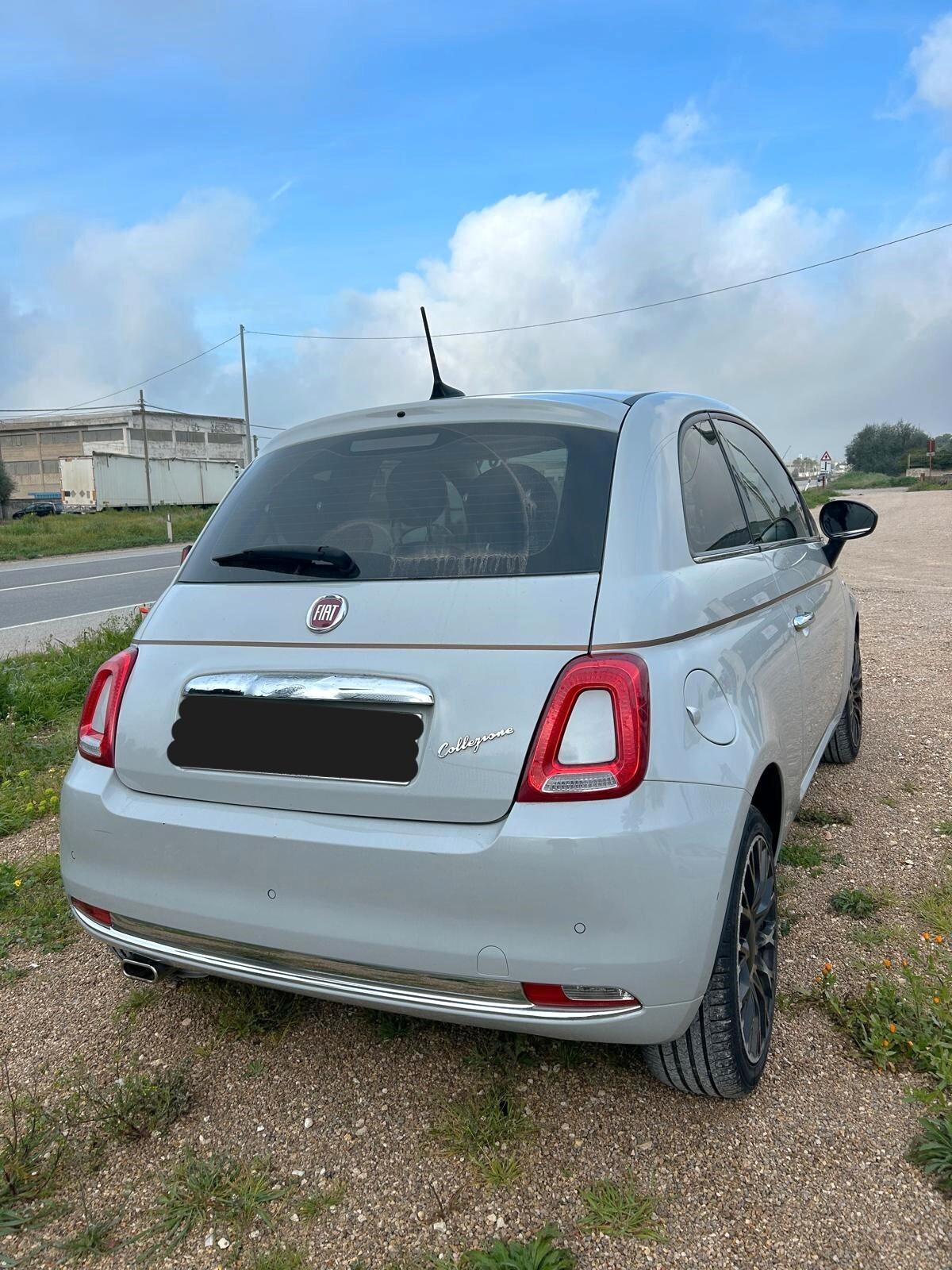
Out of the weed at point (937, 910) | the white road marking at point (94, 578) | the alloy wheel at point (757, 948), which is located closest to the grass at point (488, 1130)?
the alloy wheel at point (757, 948)

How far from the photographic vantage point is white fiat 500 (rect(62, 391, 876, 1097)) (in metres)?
1.94

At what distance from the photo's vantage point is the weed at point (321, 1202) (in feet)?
6.79

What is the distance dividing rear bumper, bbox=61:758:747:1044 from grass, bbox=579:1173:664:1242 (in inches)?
15.1

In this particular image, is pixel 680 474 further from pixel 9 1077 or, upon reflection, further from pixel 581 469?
pixel 9 1077

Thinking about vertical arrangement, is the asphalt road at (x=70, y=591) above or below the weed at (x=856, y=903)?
above

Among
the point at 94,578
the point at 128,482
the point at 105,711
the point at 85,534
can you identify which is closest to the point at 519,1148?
the point at 105,711

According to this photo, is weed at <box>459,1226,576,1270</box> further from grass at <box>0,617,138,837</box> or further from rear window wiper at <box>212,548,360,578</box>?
grass at <box>0,617,138,837</box>

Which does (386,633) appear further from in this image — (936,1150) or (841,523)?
(841,523)

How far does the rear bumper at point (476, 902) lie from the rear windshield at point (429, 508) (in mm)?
593

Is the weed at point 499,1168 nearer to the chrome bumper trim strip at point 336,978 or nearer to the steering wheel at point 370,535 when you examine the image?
the chrome bumper trim strip at point 336,978

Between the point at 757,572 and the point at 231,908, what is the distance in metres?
1.77

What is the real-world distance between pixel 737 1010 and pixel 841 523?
8.60ft

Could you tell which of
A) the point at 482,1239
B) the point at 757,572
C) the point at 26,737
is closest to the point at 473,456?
Answer: the point at 757,572

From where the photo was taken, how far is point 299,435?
2.93m
